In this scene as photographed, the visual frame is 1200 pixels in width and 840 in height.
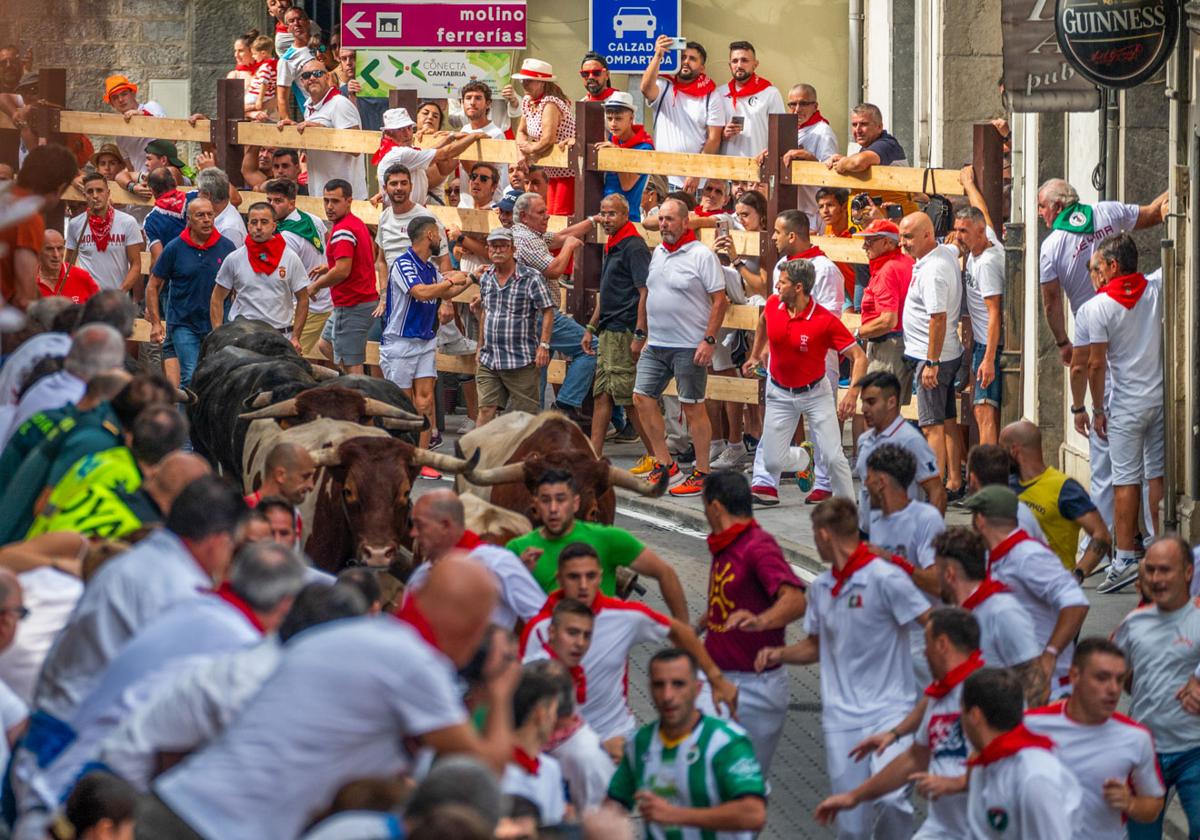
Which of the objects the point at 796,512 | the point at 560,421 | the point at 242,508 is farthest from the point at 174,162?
the point at 242,508

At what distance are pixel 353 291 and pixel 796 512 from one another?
4.24 m

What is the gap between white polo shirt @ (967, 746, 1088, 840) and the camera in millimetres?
8102

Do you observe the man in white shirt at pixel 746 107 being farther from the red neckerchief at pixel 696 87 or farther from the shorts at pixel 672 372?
the shorts at pixel 672 372

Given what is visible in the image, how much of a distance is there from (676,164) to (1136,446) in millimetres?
5603

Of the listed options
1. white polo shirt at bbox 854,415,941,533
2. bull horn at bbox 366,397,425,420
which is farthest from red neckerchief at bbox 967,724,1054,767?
bull horn at bbox 366,397,425,420

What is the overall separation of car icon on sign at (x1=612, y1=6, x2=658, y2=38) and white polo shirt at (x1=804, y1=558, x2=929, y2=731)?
48.8 ft

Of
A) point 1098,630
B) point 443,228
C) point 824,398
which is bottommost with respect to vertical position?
point 1098,630

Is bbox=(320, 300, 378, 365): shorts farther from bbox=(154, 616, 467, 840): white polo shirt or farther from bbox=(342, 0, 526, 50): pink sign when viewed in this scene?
bbox=(154, 616, 467, 840): white polo shirt

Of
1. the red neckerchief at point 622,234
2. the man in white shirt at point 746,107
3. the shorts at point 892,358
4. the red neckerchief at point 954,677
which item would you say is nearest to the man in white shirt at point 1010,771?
the red neckerchief at point 954,677

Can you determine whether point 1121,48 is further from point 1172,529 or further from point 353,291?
point 353,291

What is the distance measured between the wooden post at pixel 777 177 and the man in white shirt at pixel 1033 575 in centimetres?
784

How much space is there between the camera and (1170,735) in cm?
962

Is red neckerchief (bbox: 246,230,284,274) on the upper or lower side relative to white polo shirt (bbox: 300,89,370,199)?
lower

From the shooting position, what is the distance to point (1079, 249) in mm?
15188
